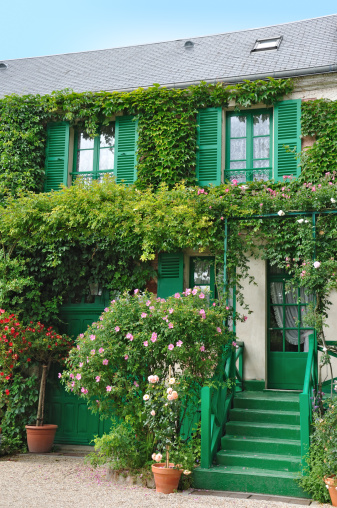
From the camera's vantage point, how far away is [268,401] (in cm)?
706

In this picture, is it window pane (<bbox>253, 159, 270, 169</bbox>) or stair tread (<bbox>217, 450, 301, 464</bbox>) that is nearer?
stair tread (<bbox>217, 450, 301, 464</bbox>)

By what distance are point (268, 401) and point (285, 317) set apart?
1700 millimetres

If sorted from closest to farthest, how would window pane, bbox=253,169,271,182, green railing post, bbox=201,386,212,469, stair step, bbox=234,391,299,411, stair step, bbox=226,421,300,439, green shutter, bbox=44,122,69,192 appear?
green railing post, bbox=201,386,212,469 → stair step, bbox=226,421,300,439 → stair step, bbox=234,391,299,411 → window pane, bbox=253,169,271,182 → green shutter, bbox=44,122,69,192

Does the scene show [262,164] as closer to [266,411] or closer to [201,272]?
[201,272]

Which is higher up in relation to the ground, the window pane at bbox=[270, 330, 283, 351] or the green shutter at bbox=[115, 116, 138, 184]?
the green shutter at bbox=[115, 116, 138, 184]

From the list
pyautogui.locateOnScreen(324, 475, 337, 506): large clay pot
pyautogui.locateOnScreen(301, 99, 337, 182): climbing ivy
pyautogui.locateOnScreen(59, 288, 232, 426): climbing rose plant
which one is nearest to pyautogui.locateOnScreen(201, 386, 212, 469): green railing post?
pyautogui.locateOnScreen(59, 288, 232, 426): climbing rose plant

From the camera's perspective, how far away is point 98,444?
20.4ft

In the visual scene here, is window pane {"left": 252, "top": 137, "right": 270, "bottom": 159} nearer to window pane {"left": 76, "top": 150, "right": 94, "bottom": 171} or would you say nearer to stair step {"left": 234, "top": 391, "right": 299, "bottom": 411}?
window pane {"left": 76, "top": 150, "right": 94, "bottom": 171}

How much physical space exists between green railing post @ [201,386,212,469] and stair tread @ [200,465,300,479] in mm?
115

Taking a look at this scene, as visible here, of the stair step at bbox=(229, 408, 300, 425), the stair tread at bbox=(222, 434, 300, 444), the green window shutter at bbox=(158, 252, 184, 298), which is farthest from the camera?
the green window shutter at bbox=(158, 252, 184, 298)

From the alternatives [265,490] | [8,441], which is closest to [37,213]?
[8,441]

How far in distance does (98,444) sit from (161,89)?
5746 millimetres

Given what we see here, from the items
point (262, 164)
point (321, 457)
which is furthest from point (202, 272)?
point (321, 457)

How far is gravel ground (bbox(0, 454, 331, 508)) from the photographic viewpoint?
5255 millimetres
